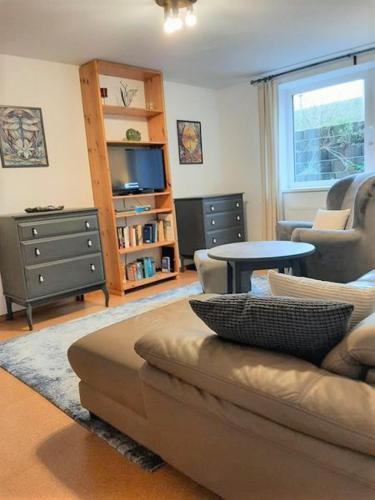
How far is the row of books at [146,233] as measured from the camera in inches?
Result: 162

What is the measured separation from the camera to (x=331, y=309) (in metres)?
1.01

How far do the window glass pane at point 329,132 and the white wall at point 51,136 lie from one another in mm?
2513

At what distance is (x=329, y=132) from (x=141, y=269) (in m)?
2.60

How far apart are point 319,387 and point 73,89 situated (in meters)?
3.73

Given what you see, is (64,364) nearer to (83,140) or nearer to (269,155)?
(83,140)

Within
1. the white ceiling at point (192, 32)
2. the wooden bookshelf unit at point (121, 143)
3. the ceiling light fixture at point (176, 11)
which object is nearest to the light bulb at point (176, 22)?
the ceiling light fixture at point (176, 11)

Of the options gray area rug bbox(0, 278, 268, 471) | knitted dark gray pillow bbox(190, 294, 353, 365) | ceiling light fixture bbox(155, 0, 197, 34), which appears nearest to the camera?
knitted dark gray pillow bbox(190, 294, 353, 365)

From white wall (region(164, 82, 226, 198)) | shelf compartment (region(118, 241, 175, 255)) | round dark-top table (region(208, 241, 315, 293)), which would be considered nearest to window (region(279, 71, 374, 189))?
white wall (region(164, 82, 226, 198))

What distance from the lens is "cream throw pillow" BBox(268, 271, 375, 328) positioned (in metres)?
1.16

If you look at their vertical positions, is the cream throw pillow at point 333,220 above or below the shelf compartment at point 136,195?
below

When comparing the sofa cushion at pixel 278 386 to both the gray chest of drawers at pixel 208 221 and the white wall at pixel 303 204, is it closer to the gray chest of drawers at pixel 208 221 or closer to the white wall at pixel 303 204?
the gray chest of drawers at pixel 208 221

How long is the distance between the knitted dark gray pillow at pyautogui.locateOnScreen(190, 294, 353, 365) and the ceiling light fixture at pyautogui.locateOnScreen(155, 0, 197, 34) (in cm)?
218

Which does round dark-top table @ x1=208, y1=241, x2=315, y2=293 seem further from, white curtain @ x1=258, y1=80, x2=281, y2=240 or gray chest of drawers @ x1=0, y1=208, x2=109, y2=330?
white curtain @ x1=258, y1=80, x2=281, y2=240

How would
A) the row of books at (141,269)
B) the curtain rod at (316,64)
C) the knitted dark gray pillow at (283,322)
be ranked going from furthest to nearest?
the row of books at (141,269), the curtain rod at (316,64), the knitted dark gray pillow at (283,322)
